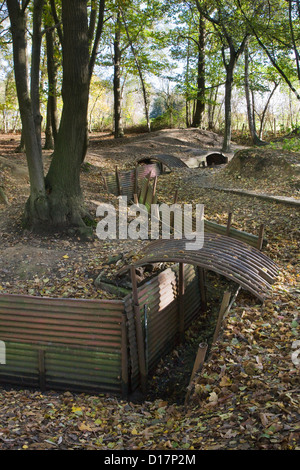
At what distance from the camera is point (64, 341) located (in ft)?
18.6

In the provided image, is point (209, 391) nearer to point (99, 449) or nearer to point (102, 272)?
point (99, 449)

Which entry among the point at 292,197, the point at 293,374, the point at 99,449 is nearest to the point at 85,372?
the point at 99,449

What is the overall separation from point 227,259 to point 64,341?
9.49 ft

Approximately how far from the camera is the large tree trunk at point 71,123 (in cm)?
923

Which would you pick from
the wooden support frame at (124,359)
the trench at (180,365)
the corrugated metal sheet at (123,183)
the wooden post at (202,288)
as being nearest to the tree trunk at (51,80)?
the corrugated metal sheet at (123,183)

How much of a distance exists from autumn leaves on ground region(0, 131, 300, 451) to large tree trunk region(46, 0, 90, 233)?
0.88 metres

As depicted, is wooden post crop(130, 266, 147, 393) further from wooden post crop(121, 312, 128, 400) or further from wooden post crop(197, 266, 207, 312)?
wooden post crop(197, 266, 207, 312)

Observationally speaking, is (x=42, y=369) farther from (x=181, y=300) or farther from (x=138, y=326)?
(x=181, y=300)

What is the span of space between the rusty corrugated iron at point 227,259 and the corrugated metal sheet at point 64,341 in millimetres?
1366

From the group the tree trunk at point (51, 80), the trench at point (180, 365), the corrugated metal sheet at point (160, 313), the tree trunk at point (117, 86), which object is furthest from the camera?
the tree trunk at point (117, 86)

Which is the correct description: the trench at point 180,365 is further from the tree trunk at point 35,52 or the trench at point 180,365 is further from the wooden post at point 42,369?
the tree trunk at point 35,52

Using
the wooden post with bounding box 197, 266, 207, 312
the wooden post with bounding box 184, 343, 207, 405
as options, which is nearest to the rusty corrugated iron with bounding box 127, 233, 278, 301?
the wooden post with bounding box 197, 266, 207, 312

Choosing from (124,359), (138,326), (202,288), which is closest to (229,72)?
(202,288)

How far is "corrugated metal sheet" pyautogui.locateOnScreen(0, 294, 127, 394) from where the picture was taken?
18.1 feet
